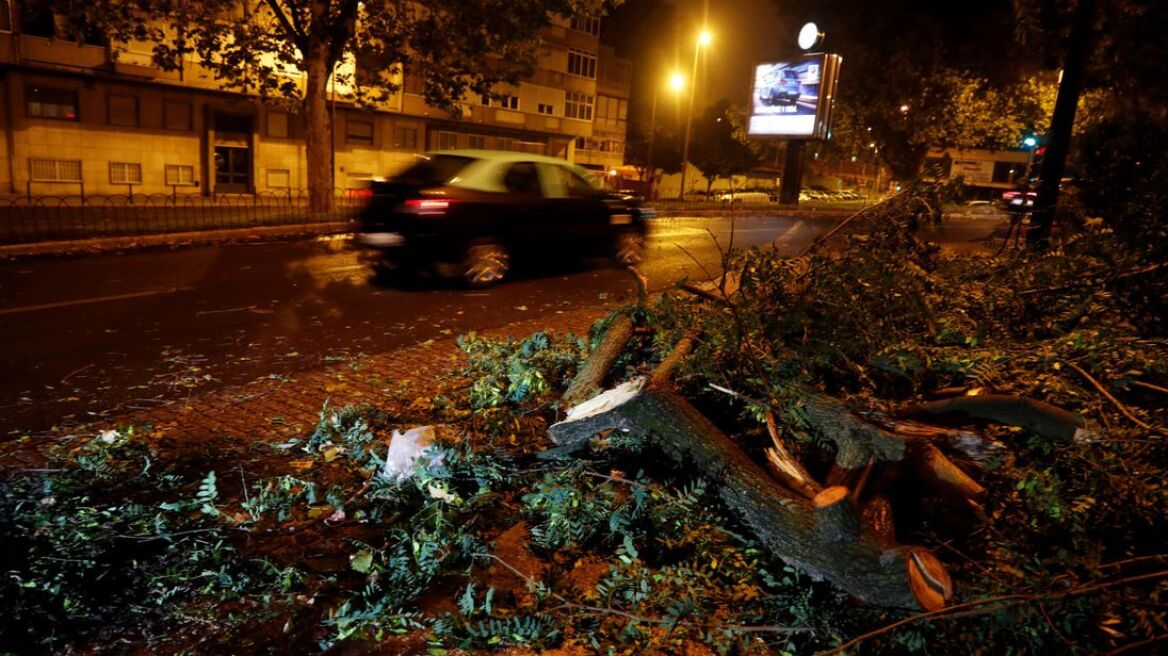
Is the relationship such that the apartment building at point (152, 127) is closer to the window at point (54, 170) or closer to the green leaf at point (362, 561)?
the window at point (54, 170)

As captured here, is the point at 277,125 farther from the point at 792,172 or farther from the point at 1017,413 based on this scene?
the point at 1017,413

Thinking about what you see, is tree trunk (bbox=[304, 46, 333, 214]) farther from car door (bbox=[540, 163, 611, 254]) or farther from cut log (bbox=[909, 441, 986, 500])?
cut log (bbox=[909, 441, 986, 500])

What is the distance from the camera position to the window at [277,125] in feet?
91.2

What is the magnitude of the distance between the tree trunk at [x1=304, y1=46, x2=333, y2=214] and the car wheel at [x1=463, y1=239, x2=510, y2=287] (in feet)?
30.2

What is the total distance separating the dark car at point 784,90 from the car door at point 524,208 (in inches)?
913

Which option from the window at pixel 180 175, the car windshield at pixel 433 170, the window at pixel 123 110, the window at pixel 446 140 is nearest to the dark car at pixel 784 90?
the window at pixel 446 140

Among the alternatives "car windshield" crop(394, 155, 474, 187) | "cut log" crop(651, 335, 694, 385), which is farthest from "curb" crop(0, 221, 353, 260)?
"cut log" crop(651, 335, 694, 385)

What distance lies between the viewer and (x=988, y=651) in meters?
2.62

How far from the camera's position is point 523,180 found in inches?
392

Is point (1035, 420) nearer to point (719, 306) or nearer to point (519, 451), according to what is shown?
point (719, 306)

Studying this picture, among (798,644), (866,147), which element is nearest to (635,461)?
(798,644)

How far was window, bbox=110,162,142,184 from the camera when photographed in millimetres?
23844

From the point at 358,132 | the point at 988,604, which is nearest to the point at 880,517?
the point at 988,604

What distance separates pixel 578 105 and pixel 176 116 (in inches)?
950
